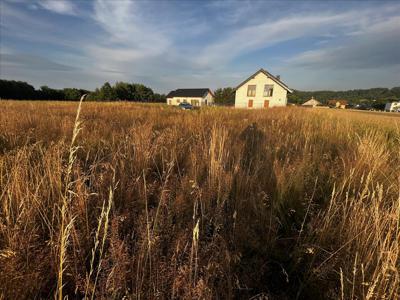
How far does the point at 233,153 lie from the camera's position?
3.35m

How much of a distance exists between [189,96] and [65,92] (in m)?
34.0

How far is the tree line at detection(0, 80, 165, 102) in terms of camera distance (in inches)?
1538

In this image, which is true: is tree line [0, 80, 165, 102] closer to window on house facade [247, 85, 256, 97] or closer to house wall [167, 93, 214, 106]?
house wall [167, 93, 214, 106]

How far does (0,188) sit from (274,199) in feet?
8.22

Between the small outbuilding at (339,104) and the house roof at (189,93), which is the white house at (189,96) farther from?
the small outbuilding at (339,104)

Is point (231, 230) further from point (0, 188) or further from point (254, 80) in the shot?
point (254, 80)

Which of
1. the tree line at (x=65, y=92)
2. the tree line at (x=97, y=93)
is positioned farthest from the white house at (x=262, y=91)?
the tree line at (x=65, y=92)

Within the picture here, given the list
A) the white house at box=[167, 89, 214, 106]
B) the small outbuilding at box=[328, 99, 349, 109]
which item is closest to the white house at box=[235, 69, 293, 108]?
the white house at box=[167, 89, 214, 106]

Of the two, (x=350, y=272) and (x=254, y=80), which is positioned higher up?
(x=254, y=80)

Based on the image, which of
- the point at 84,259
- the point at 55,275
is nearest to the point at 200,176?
the point at 84,259

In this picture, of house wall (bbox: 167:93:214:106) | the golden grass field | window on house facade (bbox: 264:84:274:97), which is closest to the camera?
the golden grass field

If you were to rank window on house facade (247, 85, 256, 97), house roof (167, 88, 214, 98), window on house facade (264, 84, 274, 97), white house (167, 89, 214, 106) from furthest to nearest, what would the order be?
house roof (167, 88, 214, 98), white house (167, 89, 214, 106), window on house facade (247, 85, 256, 97), window on house facade (264, 84, 274, 97)

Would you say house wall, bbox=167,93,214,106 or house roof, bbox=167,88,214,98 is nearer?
house wall, bbox=167,93,214,106

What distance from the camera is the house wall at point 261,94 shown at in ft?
118
